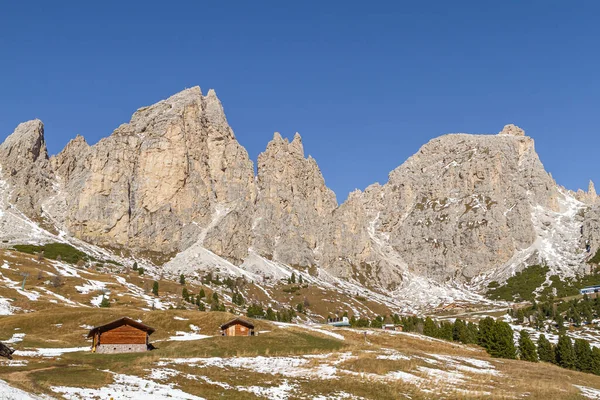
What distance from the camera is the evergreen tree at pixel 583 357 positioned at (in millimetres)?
106688

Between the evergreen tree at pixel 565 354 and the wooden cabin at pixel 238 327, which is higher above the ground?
the wooden cabin at pixel 238 327

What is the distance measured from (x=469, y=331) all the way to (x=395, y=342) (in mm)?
38280

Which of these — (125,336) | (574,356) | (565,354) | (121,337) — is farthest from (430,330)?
(121,337)

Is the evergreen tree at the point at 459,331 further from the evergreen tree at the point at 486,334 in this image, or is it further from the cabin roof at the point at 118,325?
the cabin roof at the point at 118,325

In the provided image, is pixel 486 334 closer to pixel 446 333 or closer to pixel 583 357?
pixel 446 333

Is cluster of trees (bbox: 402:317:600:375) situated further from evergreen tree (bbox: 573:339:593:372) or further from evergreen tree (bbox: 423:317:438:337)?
evergreen tree (bbox: 423:317:438:337)

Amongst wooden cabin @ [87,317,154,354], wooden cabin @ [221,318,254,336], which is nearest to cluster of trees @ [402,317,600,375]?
wooden cabin @ [221,318,254,336]

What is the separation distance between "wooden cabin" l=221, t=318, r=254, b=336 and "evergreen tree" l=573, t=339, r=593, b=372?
7817 centimetres

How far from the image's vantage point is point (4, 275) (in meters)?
152

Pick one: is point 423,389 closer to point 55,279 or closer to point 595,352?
point 595,352

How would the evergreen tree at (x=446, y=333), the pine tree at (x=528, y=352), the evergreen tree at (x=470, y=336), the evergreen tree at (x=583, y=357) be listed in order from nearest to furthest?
the pine tree at (x=528, y=352) < the evergreen tree at (x=583, y=357) < the evergreen tree at (x=470, y=336) < the evergreen tree at (x=446, y=333)

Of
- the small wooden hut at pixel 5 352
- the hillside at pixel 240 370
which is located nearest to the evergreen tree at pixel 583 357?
the hillside at pixel 240 370

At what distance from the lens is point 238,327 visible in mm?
81250

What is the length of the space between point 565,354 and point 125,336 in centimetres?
9705
